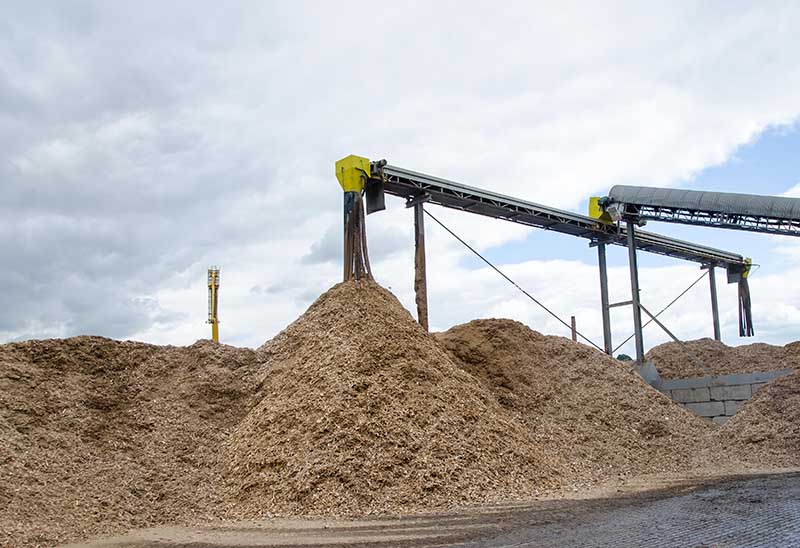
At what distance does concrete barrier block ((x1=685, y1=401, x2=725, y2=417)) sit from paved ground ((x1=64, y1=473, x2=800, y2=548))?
7.15m

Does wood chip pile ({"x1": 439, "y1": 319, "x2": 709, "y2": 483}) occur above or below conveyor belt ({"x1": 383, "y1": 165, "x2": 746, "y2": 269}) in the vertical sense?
below

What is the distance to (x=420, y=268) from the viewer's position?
16266 millimetres

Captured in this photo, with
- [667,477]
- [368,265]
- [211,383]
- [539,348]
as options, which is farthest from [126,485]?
[539,348]

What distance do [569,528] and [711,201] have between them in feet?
43.2

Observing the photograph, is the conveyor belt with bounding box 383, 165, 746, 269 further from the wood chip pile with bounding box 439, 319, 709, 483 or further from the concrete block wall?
the concrete block wall

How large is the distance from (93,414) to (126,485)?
2033mm

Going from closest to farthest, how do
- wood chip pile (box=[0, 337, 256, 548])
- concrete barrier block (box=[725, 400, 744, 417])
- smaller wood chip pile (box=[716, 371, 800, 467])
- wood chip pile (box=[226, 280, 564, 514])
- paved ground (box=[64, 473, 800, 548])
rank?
paved ground (box=[64, 473, 800, 548]), wood chip pile (box=[0, 337, 256, 548]), wood chip pile (box=[226, 280, 564, 514]), smaller wood chip pile (box=[716, 371, 800, 467]), concrete barrier block (box=[725, 400, 744, 417])

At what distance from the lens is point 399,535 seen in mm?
8367

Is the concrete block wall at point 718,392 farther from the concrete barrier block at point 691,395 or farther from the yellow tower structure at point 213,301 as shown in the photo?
the yellow tower structure at point 213,301

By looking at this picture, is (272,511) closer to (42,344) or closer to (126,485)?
(126,485)

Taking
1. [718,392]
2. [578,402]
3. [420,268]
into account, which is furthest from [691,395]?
[420,268]

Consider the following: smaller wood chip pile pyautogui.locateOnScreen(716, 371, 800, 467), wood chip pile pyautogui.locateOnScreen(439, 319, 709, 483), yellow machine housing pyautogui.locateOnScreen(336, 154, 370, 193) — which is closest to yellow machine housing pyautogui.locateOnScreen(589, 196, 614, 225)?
wood chip pile pyautogui.locateOnScreen(439, 319, 709, 483)

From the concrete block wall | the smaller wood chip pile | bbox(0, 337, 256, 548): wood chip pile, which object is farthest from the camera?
the concrete block wall

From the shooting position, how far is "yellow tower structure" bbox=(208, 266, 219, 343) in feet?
83.9
